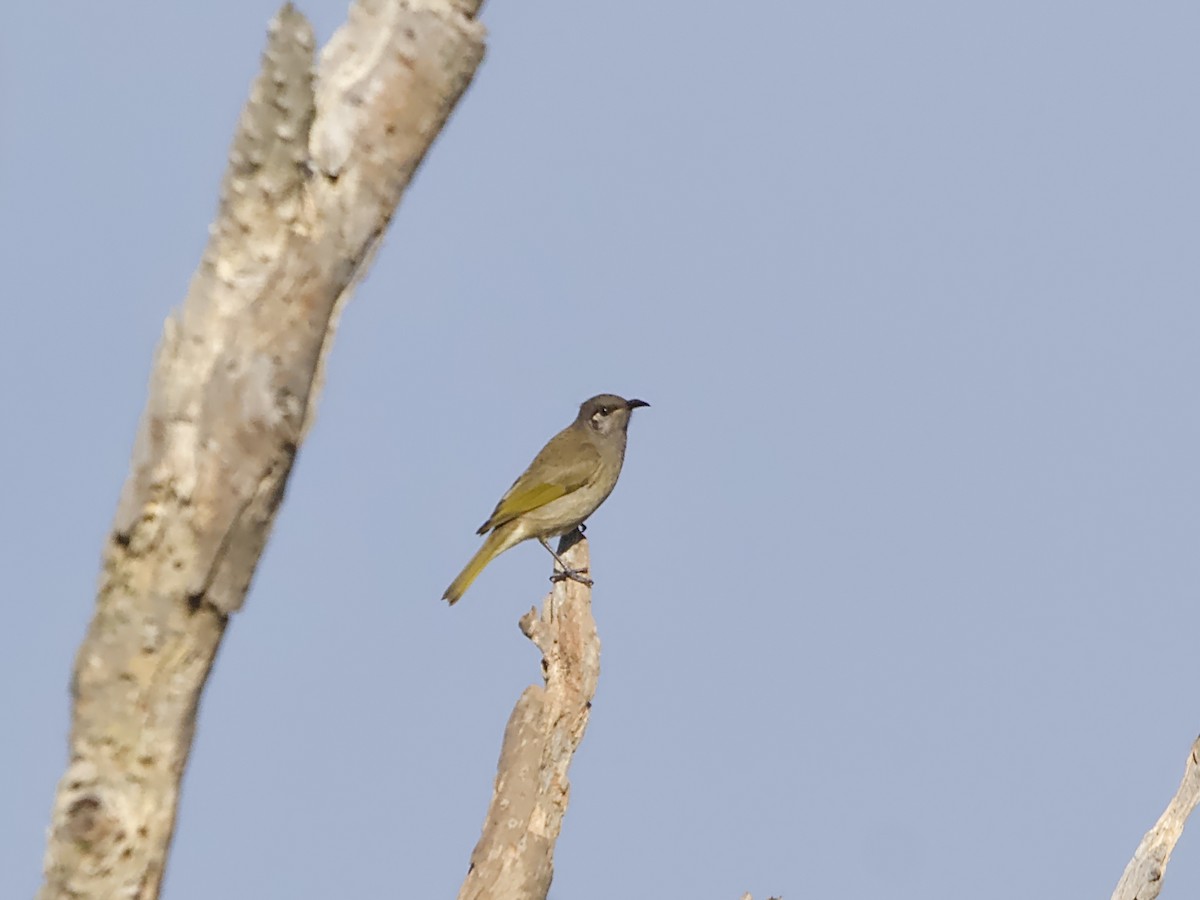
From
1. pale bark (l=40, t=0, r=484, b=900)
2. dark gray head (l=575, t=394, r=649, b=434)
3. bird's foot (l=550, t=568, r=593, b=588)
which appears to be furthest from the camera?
dark gray head (l=575, t=394, r=649, b=434)

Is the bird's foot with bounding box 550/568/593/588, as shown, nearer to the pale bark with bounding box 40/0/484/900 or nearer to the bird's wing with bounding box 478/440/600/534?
the bird's wing with bounding box 478/440/600/534

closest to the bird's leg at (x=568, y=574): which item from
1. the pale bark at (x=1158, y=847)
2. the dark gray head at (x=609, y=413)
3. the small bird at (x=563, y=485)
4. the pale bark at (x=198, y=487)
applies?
the small bird at (x=563, y=485)

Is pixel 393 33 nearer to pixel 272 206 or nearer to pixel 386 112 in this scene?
pixel 386 112

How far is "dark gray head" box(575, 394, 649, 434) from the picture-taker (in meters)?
14.5

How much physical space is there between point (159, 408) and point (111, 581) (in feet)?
1.76

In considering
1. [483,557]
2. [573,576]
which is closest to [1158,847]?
[573,576]

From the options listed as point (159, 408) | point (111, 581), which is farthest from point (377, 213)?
point (111, 581)

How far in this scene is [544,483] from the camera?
13539 mm

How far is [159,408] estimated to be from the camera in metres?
4.85

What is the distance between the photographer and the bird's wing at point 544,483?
13.2 meters

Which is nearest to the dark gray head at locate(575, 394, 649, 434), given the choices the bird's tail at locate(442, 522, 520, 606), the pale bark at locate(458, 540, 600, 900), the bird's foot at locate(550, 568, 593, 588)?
the bird's tail at locate(442, 522, 520, 606)

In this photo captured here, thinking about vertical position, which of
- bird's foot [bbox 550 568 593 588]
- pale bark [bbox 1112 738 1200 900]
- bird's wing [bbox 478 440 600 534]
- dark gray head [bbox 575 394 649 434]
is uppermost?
dark gray head [bbox 575 394 649 434]

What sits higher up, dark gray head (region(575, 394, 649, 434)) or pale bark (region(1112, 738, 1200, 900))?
dark gray head (region(575, 394, 649, 434))

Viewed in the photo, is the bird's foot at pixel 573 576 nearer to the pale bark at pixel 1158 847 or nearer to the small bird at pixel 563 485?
the small bird at pixel 563 485
